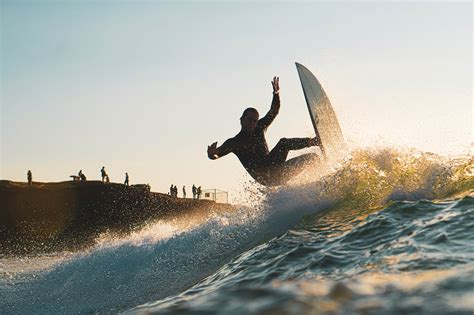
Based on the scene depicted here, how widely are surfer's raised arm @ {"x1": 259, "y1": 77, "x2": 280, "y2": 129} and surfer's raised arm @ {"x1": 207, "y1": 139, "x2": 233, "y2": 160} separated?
0.82 metres

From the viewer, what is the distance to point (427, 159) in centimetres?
912

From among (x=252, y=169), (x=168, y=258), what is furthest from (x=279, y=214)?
(x=168, y=258)

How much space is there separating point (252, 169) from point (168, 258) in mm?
2992

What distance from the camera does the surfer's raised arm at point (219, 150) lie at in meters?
9.46

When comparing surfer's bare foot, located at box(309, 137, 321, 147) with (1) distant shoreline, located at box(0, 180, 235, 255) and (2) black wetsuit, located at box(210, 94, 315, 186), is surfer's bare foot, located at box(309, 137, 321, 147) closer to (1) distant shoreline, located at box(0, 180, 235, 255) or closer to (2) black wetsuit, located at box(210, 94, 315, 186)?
(2) black wetsuit, located at box(210, 94, 315, 186)

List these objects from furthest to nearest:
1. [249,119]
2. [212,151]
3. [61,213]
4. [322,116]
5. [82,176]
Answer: [82,176] < [61,213] < [322,116] < [249,119] < [212,151]

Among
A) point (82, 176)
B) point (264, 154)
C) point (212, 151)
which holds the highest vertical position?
point (212, 151)

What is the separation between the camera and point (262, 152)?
972cm

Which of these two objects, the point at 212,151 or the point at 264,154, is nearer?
the point at 212,151

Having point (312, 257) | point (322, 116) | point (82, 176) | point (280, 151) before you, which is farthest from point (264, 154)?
point (82, 176)

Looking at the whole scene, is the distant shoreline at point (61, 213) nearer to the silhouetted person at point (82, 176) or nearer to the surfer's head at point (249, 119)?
the silhouetted person at point (82, 176)

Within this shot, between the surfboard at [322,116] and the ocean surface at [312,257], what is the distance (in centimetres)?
64

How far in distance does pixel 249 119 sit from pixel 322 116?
2.12 meters

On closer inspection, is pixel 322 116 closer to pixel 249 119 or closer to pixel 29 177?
pixel 249 119
